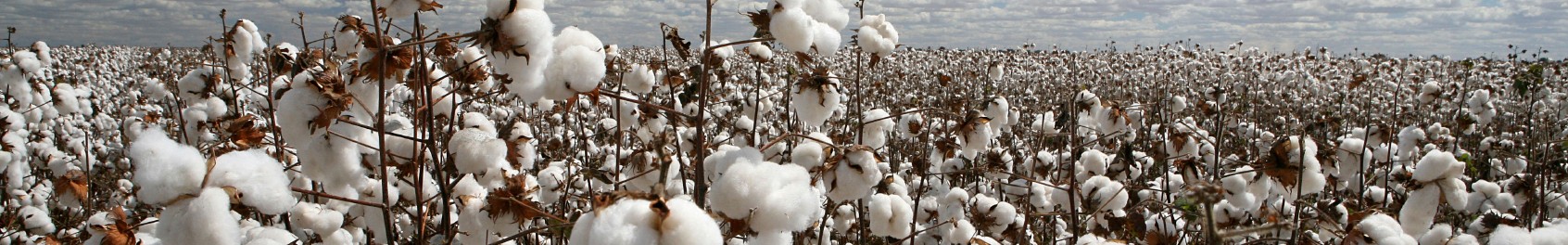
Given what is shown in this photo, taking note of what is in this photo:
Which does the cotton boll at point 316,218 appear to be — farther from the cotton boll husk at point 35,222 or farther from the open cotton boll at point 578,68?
the cotton boll husk at point 35,222

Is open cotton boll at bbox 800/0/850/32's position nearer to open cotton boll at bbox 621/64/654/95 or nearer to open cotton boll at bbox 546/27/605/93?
open cotton boll at bbox 546/27/605/93

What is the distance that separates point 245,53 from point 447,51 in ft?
7.41

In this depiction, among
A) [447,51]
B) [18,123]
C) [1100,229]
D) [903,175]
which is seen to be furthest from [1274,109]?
[18,123]

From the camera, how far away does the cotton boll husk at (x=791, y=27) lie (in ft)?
5.85

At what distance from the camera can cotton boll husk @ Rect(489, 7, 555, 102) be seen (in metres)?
1.49

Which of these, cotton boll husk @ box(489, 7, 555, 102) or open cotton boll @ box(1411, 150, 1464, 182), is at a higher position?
cotton boll husk @ box(489, 7, 555, 102)

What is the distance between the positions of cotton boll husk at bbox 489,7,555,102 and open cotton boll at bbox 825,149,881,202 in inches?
30.7

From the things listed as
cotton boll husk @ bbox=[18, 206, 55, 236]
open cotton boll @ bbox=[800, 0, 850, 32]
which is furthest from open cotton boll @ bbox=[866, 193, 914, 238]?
cotton boll husk @ bbox=[18, 206, 55, 236]

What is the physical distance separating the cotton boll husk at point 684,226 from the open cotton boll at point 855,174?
0.99 metres

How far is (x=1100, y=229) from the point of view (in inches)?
158

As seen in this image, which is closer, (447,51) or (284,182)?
(284,182)

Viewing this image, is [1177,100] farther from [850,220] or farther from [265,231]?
[265,231]

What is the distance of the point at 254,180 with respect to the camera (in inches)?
58.2

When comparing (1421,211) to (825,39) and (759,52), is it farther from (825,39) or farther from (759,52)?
(759,52)
